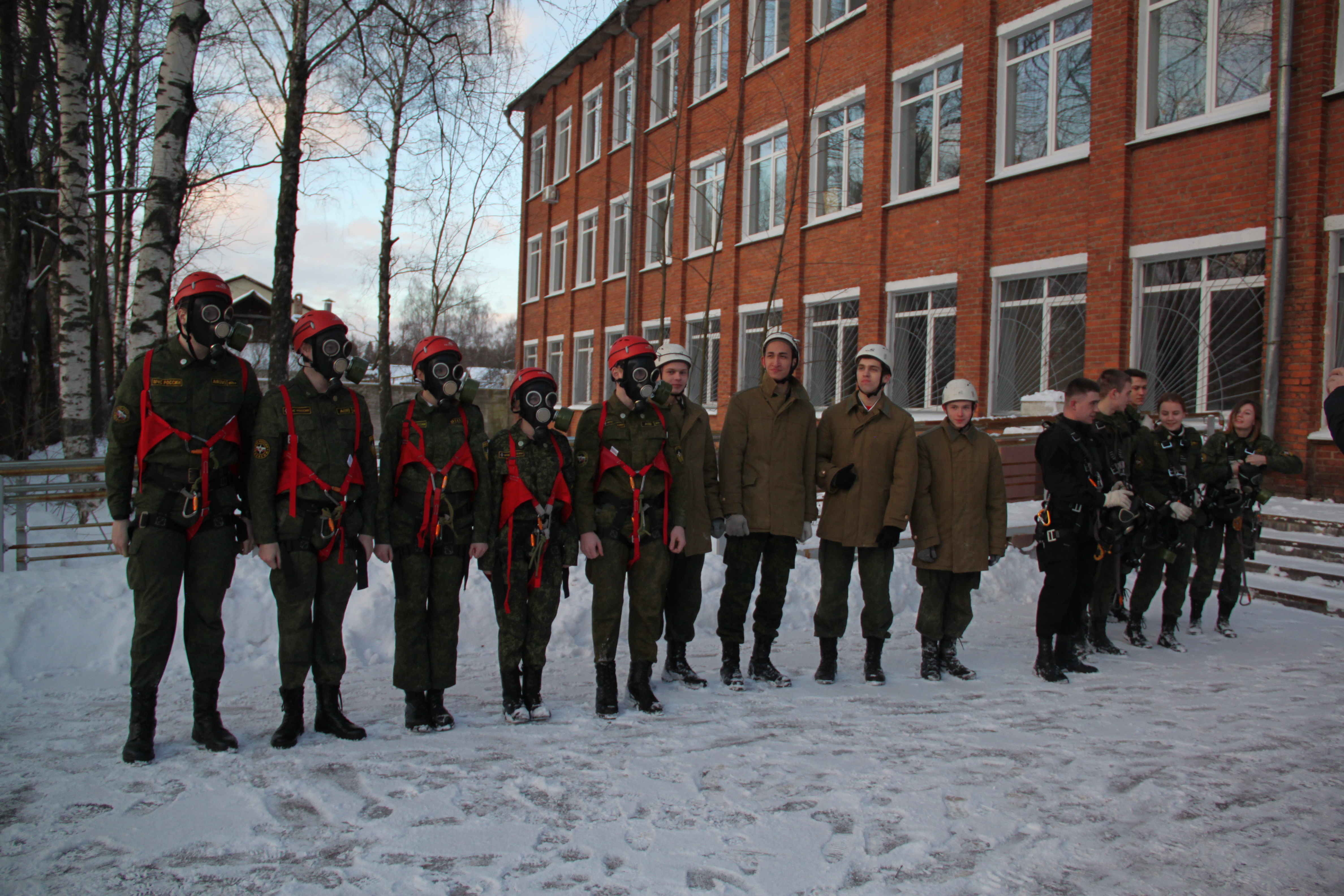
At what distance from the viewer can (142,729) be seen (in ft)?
13.9

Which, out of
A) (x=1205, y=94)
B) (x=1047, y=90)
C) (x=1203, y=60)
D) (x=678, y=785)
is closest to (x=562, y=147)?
(x=1047, y=90)

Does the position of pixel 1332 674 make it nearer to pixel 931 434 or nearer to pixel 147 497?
pixel 931 434

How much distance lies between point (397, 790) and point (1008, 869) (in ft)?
8.07

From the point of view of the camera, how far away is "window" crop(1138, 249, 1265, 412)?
37.1ft

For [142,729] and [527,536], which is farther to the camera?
[527,536]

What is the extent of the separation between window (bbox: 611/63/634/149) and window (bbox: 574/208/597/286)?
2.87 m

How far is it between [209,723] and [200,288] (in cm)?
212

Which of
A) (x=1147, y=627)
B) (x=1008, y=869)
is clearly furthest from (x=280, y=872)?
(x=1147, y=627)

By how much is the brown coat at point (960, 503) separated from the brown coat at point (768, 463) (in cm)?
86

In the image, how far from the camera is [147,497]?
13.9 feet

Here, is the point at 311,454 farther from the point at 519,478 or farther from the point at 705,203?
the point at 705,203

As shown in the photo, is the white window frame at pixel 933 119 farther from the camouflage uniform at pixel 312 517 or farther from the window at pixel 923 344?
the camouflage uniform at pixel 312 517

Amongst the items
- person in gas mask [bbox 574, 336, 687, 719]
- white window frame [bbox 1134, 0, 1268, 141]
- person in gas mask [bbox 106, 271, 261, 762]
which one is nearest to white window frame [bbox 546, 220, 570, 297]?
white window frame [bbox 1134, 0, 1268, 141]

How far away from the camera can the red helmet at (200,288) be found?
4.39 meters
